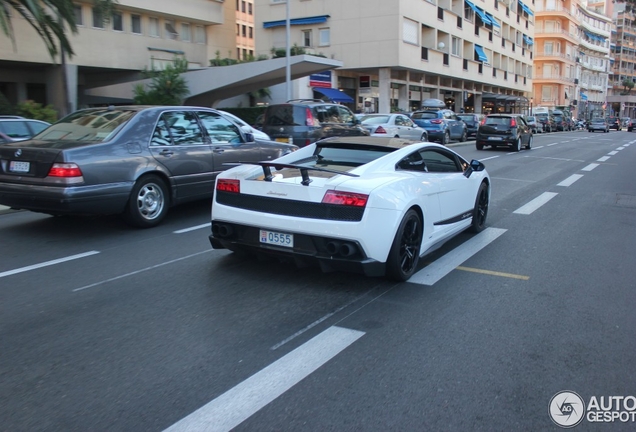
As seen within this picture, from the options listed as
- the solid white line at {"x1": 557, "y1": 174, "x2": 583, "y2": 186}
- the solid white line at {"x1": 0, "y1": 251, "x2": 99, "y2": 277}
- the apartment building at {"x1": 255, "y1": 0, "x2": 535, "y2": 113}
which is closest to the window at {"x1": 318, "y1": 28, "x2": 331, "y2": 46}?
the apartment building at {"x1": 255, "y1": 0, "x2": 535, "y2": 113}

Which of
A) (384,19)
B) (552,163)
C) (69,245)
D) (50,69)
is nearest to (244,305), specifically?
(69,245)

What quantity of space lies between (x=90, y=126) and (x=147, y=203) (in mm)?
1317

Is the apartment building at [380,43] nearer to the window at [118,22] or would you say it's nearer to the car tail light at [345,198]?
the window at [118,22]

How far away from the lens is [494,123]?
23.7m

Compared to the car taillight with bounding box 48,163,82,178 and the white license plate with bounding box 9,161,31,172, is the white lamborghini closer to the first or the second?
the car taillight with bounding box 48,163,82,178

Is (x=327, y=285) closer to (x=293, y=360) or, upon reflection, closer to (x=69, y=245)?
(x=293, y=360)

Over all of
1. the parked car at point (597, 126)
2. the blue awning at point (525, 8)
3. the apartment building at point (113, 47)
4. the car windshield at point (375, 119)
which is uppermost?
the blue awning at point (525, 8)

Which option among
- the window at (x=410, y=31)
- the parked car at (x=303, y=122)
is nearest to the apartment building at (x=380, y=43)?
the window at (x=410, y=31)

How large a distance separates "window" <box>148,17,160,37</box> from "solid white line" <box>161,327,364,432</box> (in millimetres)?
30296

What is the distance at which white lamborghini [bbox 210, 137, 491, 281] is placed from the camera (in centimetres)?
506

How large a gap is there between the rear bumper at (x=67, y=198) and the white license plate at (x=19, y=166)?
199 mm

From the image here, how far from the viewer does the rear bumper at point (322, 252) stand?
5.05m

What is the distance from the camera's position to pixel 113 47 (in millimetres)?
28562

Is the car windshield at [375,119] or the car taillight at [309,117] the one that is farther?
the car windshield at [375,119]
